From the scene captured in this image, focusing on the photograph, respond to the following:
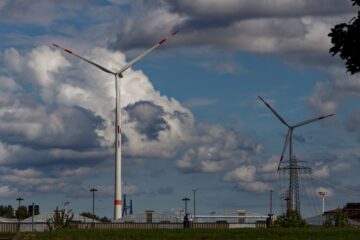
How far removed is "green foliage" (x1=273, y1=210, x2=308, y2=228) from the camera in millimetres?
96000

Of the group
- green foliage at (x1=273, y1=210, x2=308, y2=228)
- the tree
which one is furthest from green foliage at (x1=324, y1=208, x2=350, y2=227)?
the tree

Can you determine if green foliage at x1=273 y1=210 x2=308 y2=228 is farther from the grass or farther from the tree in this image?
the tree

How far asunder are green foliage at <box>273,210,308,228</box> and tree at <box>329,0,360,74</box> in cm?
6449

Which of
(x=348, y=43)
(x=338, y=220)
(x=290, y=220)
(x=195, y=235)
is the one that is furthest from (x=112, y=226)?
(x=348, y=43)

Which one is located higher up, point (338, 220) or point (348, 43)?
point (348, 43)

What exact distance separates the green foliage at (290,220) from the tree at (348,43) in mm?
64487

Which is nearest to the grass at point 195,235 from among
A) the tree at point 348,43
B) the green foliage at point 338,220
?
the tree at point 348,43

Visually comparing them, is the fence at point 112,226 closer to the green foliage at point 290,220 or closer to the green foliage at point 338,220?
the green foliage at point 290,220

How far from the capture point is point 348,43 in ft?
105

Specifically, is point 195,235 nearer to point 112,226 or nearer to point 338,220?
point 112,226

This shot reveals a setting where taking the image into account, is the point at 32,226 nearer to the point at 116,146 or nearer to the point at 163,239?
the point at 116,146

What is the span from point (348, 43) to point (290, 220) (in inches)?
2646

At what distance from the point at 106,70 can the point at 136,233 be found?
63.1 metres

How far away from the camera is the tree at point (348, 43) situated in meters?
32.0
